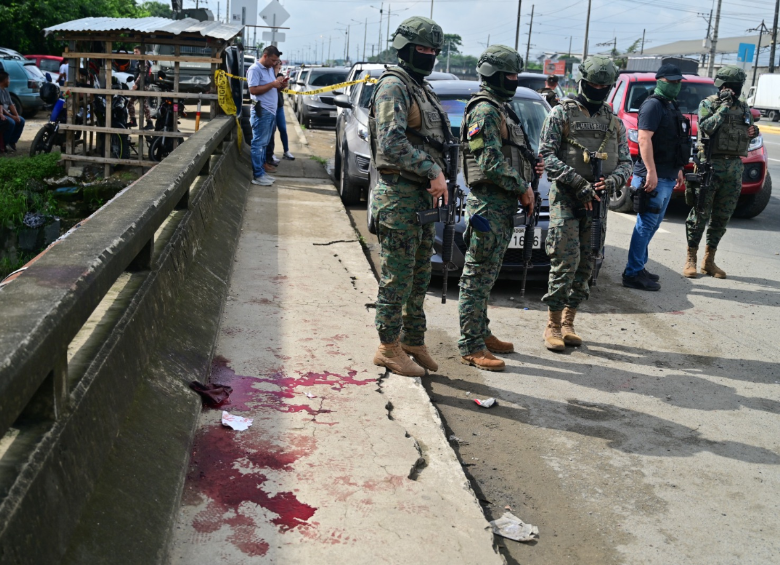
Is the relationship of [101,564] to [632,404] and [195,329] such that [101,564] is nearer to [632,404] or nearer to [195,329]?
[195,329]

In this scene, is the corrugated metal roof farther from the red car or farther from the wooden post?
the red car

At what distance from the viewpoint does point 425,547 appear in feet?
9.44

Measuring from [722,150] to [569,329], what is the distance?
10.2ft

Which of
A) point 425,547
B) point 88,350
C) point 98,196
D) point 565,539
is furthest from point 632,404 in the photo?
point 98,196

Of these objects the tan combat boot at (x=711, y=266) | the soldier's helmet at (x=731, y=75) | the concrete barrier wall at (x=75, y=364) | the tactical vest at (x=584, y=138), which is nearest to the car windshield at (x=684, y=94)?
the soldier's helmet at (x=731, y=75)

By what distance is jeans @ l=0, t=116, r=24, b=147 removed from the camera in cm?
1550

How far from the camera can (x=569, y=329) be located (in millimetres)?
5980

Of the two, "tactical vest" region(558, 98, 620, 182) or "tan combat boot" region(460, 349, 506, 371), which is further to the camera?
"tactical vest" region(558, 98, 620, 182)

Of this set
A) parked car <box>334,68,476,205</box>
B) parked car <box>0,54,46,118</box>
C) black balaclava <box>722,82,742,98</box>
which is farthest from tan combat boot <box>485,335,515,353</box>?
parked car <box>0,54,46,118</box>

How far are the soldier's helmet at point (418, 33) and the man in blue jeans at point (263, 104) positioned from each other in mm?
6540

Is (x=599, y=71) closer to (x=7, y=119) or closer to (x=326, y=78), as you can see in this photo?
(x=7, y=119)

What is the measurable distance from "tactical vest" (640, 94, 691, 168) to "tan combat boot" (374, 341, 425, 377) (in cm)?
394

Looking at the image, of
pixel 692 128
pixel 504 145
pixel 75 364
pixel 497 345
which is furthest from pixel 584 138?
pixel 692 128

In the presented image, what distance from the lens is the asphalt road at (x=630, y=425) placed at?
134 inches
